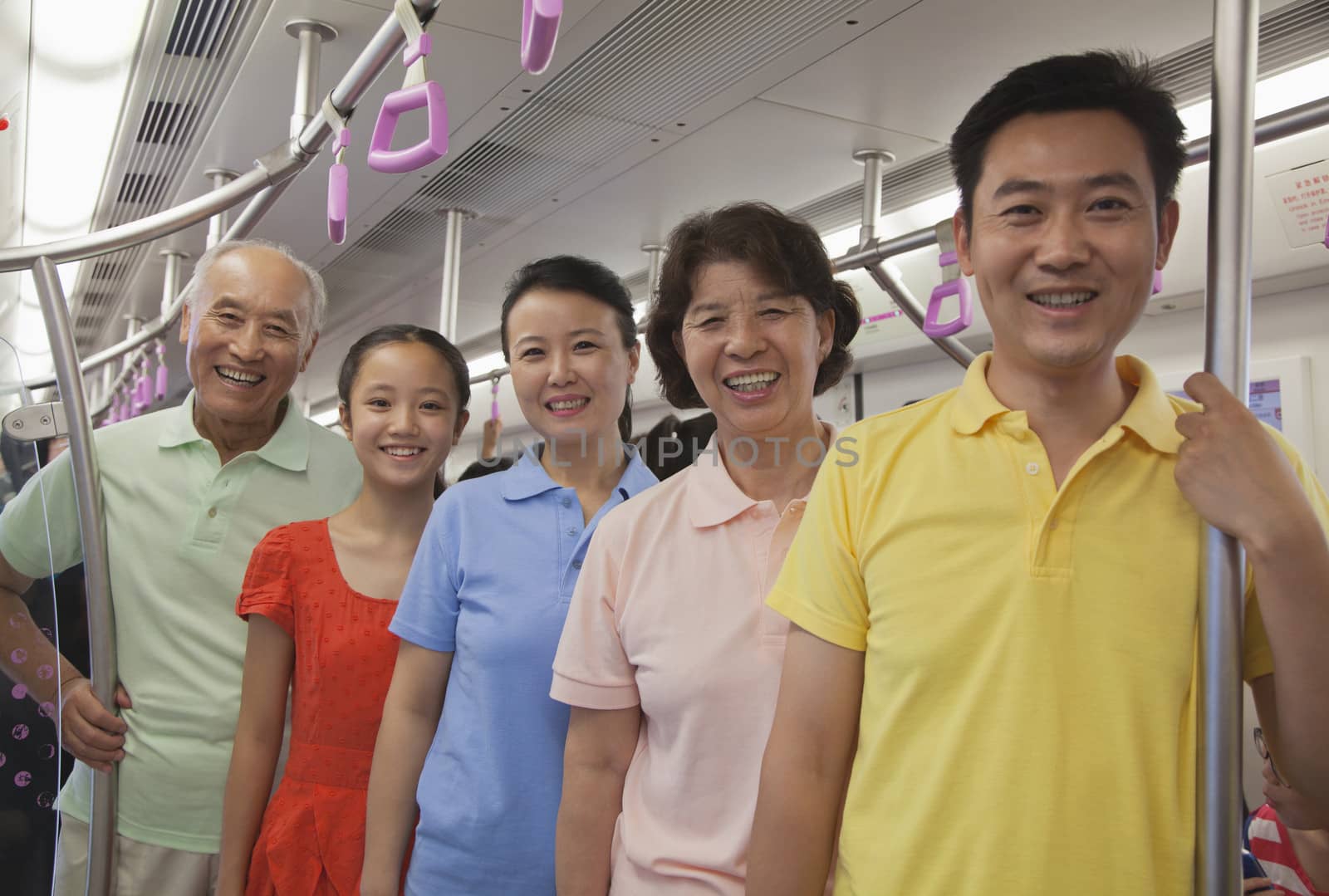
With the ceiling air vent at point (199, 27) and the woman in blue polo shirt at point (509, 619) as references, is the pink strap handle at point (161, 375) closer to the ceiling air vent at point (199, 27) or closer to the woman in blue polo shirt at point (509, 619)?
the ceiling air vent at point (199, 27)

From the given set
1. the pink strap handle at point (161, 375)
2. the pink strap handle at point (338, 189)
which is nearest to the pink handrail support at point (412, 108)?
the pink strap handle at point (338, 189)

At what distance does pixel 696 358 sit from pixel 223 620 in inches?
44.7

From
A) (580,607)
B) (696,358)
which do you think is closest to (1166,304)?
(696,358)

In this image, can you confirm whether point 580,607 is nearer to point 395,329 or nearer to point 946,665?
point 946,665

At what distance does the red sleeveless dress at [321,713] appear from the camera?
177 centimetres

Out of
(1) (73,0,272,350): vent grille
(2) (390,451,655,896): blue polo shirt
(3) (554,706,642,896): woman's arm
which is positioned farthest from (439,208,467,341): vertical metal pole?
(3) (554,706,642,896): woman's arm

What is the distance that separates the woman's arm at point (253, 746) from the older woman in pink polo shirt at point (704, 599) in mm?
673

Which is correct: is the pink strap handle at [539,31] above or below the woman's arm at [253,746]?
above

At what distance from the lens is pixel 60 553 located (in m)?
1.94

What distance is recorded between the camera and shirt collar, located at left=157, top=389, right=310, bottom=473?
2.07m

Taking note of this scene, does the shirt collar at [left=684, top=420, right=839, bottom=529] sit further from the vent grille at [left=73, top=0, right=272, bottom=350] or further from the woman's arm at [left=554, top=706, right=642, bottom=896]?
the vent grille at [left=73, top=0, right=272, bottom=350]

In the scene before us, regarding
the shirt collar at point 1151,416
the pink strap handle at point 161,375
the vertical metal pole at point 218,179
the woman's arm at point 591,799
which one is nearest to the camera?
the shirt collar at point 1151,416

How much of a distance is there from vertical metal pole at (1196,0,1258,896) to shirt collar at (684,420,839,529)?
1.95ft

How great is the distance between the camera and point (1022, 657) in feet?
3.41
